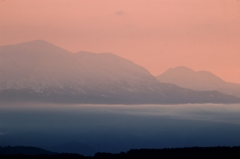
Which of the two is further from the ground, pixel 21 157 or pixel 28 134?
pixel 28 134

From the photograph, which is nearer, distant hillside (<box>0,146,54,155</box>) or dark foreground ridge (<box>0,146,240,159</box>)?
dark foreground ridge (<box>0,146,240,159</box>)

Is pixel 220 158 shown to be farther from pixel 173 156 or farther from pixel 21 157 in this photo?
pixel 21 157

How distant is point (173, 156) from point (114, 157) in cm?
290

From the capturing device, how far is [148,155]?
22.1 meters

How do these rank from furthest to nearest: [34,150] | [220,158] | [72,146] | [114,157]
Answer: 1. [72,146]
2. [34,150]
3. [114,157]
4. [220,158]

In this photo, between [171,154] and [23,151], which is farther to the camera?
[23,151]

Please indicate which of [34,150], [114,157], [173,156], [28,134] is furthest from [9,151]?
[28,134]

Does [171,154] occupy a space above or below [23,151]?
below

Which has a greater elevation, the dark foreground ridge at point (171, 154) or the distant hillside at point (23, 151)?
the distant hillside at point (23, 151)

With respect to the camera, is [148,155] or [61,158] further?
[148,155]

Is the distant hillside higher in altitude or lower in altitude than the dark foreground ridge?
higher

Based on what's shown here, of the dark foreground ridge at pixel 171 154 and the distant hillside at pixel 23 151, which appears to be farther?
the distant hillside at pixel 23 151

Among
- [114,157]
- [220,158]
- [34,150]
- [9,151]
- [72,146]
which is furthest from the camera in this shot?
[72,146]

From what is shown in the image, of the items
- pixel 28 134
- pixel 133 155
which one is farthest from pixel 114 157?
pixel 28 134
